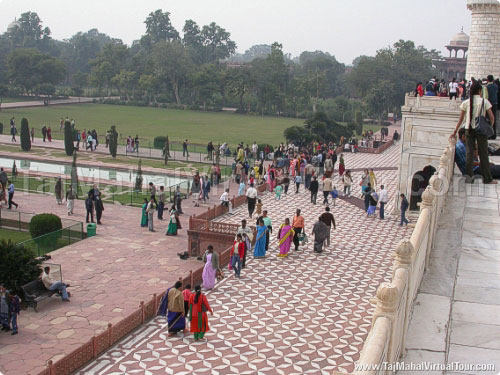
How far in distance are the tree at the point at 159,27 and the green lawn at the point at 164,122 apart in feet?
126

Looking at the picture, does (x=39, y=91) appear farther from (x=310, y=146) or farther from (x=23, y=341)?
(x=23, y=341)

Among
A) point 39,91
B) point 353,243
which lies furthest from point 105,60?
point 353,243

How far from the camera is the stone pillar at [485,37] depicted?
900 inches

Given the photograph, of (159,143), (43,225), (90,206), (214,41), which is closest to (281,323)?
(43,225)

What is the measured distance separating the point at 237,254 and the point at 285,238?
1729 millimetres

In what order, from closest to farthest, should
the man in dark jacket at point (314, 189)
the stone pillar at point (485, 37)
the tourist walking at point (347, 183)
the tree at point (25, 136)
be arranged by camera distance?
the man in dark jacket at point (314, 189), the tourist walking at point (347, 183), the stone pillar at point (485, 37), the tree at point (25, 136)

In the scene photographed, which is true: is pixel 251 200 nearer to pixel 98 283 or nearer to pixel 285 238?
pixel 285 238

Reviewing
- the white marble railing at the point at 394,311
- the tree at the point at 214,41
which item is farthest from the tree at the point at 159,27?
the white marble railing at the point at 394,311

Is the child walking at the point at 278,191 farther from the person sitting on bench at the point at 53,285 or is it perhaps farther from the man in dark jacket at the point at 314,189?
the person sitting on bench at the point at 53,285

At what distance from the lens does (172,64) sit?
6750 cm

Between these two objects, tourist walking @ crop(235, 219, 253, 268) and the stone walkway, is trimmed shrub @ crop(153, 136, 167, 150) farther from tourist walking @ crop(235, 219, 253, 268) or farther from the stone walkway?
the stone walkway

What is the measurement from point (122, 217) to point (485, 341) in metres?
14.9

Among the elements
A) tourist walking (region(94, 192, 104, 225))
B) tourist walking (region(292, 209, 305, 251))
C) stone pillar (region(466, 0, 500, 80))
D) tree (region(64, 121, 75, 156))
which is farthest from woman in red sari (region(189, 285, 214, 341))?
tree (region(64, 121, 75, 156))

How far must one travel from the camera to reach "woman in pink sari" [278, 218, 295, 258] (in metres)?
14.8
